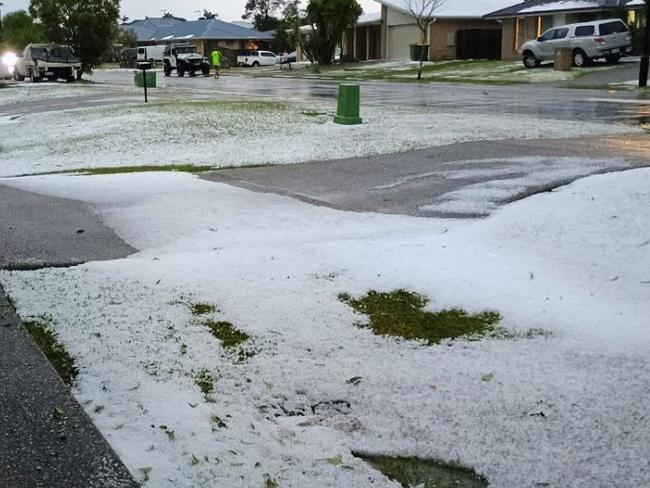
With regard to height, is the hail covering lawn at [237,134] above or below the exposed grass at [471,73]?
below

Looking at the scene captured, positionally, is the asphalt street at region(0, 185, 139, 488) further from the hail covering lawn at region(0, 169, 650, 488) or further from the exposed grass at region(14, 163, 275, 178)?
the exposed grass at region(14, 163, 275, 178)

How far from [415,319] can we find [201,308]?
1253 mm

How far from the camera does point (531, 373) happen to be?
149 inches

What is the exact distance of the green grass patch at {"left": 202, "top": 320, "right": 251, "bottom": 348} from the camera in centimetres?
420

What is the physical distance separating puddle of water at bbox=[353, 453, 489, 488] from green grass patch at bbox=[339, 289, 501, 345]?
1222 mm

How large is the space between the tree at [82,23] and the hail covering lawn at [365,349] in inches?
1527

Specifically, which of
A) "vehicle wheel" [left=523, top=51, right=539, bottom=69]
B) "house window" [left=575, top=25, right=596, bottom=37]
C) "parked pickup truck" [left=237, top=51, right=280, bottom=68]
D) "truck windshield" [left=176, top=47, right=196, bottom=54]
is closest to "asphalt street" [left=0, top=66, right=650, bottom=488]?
"house window" [left=575, top=25, right=596, bottom=37]

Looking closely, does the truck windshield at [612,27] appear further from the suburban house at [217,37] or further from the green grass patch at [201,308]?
the suburban house at [217,37]

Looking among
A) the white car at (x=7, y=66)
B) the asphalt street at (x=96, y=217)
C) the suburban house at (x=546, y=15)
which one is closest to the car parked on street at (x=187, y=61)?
the white car at (x=7, y=66)

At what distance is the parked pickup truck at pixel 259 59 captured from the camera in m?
70.8

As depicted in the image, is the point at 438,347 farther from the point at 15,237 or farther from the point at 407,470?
the point at 15,237

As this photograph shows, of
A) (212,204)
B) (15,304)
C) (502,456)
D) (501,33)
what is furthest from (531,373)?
(501,33)

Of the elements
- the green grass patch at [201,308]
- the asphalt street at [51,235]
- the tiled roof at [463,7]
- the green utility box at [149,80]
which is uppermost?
the tiled roof at [463,7]

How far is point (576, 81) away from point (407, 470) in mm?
28152
